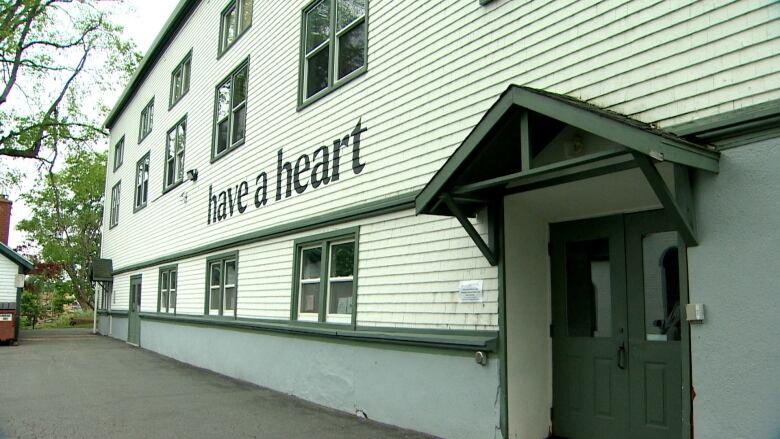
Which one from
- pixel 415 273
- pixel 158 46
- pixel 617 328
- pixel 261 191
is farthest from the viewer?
pixel 158 46

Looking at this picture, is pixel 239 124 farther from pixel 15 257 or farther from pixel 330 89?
pixel 15 257

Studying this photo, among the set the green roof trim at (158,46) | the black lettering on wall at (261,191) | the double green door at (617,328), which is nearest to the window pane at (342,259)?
the black lettering on wall at (261,191)

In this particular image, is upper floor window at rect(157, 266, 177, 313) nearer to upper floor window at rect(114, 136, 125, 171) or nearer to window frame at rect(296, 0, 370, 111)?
window frame at rect(296, 0, 370, 111)

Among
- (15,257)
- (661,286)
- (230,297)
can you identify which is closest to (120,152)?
(15,257)

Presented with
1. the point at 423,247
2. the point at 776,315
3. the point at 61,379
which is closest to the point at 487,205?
the point at 423,247

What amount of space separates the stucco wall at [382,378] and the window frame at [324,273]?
1.05 ft

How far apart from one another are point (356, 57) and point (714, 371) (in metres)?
6.63

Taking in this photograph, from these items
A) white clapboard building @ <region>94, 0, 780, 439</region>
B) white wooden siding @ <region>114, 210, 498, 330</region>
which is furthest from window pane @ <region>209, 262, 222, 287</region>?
white wooden siding @ <region>114, 210, 498, 330</region>

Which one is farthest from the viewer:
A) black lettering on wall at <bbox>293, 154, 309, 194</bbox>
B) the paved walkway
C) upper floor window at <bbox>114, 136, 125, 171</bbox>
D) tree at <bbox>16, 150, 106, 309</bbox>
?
tree at <bbox>16, 150, 106, 309</bbox>

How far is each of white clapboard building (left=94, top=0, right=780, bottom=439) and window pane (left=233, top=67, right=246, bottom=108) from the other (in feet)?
2.20

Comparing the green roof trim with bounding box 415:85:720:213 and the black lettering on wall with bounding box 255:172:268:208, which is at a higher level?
the black lettering on wall with bounding box 255:172:268:208

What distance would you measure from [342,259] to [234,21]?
784 centimetres

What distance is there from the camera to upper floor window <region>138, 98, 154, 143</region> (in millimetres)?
21922

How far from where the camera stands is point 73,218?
44938 millimetres
